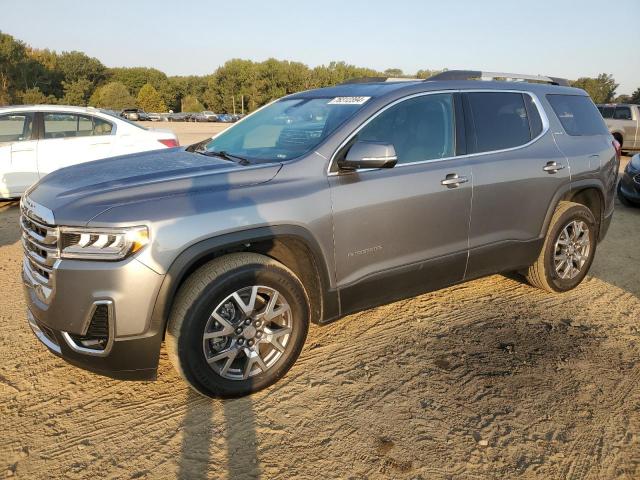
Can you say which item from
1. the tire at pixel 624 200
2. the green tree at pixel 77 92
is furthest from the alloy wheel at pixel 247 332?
the green tree at pixel 77 92

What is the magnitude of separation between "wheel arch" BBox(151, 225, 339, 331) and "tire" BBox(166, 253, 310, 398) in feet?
0.30

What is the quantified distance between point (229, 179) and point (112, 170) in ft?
2.89

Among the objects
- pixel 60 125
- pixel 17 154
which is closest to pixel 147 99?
pixel 60 125

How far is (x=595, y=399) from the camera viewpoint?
2.93 metres

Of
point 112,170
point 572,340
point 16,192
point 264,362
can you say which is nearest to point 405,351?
point 264,362

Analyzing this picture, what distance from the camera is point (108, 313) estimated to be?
8.20ft

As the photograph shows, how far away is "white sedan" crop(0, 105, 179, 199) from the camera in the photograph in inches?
287

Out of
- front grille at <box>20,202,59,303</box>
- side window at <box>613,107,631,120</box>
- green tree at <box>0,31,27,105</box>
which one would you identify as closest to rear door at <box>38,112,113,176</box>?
front grille at <box>20,202,59,303</box>

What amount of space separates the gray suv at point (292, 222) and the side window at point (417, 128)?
1 centimetres

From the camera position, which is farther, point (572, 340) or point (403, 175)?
point (572, 340)

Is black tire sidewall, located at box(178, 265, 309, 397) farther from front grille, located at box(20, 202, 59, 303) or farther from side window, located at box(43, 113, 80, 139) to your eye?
side window, located at box(43, 113, 80, 139)

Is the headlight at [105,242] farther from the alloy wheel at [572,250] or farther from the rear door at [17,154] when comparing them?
the rear door at [17,154]

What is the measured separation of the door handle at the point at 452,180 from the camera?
3.51m

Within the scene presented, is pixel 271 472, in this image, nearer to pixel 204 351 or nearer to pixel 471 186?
pixel 204 351
